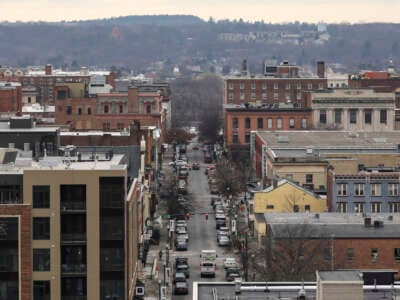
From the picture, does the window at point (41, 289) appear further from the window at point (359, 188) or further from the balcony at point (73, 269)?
the window at point (359, 188)

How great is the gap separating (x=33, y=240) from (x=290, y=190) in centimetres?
3325

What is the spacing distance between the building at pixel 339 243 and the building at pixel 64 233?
15.4 metres

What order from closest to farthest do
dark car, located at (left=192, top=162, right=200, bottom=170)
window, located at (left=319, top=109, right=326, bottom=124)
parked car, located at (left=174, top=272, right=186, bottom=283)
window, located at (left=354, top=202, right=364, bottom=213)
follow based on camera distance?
parked car, located at (left=174, top=272, right=186, bottom=283)
window, located at (left=354, top=202, right=364, bottom=213)
dark car, located at (left=192, top=162, right=200, bottom=170)
window, located at (left=319, top=109, right=326, bottom=124)

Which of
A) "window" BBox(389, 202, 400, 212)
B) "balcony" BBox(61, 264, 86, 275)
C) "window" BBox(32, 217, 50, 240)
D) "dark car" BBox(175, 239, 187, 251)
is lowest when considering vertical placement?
"dark car" BBox(175, 239, 187, 251)

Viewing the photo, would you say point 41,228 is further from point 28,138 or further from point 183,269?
point 183,269

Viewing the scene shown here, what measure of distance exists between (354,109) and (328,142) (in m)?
31.3

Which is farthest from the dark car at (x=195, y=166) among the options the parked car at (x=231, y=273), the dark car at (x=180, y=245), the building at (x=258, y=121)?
the parked car at (x=231, y=273)

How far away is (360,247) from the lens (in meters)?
63.8

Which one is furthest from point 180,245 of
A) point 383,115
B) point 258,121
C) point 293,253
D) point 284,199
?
point 383,115

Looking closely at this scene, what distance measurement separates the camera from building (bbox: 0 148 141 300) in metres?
46.0

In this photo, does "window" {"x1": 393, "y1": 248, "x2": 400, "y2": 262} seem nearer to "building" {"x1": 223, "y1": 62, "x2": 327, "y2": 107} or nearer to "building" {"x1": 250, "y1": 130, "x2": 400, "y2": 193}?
"building" {"x1": 250, "y1": 130, "x2": 400, "y2": 193}

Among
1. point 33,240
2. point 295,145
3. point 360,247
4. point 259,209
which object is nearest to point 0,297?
point 33,240

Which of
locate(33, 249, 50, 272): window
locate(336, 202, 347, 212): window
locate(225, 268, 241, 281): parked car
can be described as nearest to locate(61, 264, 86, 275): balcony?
locate(33, 249, 50, 272): window

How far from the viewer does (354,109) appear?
128 metres
